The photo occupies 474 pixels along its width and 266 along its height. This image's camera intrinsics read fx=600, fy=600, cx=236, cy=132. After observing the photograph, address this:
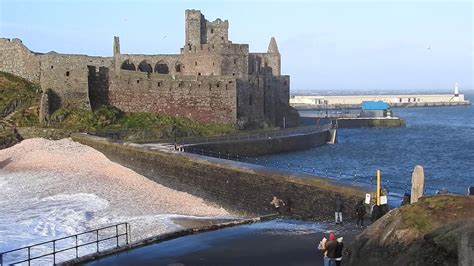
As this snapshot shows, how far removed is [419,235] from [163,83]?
4129 centimetres

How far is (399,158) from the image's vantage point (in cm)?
5172

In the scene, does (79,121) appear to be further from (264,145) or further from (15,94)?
(264,145)

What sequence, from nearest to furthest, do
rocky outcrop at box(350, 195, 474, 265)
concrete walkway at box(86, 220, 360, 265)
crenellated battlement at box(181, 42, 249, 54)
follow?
1. rocky outcrop at box(350, 195, 474, 265)
2. concrete walkway at box(86, 220, 360, 265)
3. crenellated battlement at box(181, 42, 249, 54)

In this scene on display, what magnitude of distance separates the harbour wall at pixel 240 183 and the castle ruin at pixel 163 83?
15.5 m

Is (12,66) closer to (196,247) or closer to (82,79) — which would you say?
(82,79)

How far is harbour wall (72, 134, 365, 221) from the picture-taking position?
62.3 ft

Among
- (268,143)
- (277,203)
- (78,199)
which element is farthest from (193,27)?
(277,203)

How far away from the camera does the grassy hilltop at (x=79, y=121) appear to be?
145 ft

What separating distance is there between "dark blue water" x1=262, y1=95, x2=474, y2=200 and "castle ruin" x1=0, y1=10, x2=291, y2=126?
6.41m

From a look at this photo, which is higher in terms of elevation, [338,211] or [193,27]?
[193,27]

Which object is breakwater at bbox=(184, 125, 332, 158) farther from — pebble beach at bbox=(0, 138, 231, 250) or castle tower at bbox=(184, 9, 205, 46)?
castle tower at bbox=(184, 9, 205, 46)

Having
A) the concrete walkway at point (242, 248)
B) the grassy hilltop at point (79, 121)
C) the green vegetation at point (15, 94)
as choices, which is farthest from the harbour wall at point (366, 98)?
the concrete walkway at point (242, 248)

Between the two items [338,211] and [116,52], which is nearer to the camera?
[338,211]

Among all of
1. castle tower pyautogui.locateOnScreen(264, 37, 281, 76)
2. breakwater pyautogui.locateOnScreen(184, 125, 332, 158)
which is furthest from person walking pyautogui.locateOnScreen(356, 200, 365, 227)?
castle tower pyautogui.locateOnScreen(264, 37, 281, 76)
